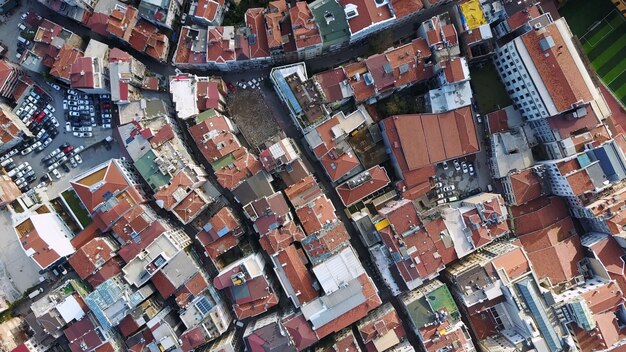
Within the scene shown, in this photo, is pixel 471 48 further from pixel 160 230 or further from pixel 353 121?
pixel 160 230

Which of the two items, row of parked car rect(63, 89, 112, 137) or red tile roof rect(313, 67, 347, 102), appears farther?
row of parked car rect(63, 89, 112, 137)

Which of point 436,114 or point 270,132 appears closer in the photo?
point 436,114

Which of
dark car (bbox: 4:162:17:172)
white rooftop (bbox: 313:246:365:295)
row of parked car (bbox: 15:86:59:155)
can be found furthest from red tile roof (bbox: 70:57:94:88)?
white rooftop (bbox: 313:246:365:295)

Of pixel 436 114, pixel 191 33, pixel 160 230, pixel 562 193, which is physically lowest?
pixel 562 193

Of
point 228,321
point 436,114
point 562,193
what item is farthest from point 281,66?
point 562,193

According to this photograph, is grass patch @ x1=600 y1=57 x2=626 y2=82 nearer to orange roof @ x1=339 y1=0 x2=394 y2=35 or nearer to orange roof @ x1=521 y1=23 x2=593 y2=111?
orange roof @ x1=521 y1=23 x2=593 y2=111
